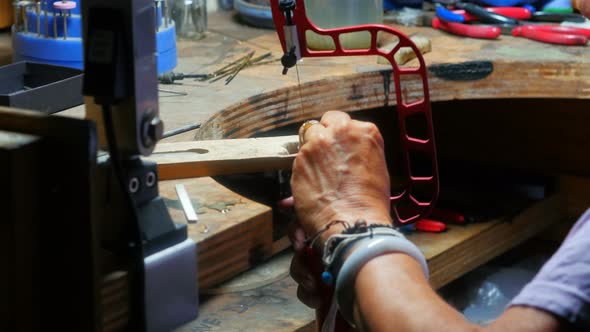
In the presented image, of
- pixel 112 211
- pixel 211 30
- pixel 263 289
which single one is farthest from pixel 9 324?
pixel 211 30

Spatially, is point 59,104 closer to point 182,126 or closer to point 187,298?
point 182,126

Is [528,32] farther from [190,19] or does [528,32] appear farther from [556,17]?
[190,19]

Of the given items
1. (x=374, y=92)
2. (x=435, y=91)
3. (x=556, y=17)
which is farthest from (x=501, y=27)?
(x=374, y=92)

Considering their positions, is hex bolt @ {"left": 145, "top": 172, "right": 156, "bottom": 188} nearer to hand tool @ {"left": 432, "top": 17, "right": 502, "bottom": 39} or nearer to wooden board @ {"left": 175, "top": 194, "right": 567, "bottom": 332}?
wooden board @ {"left": 175, "top": 194, "right": 567, "bottom": 332}

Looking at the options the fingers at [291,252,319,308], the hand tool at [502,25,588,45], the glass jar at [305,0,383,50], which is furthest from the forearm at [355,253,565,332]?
the hand tool at [502,25,588,45]

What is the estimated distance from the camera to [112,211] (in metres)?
0.70

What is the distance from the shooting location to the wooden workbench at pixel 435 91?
1393 mm

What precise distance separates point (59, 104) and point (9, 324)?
63 cm

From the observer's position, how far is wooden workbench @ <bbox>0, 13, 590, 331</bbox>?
54.8 inches

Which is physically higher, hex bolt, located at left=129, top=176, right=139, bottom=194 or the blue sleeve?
hex bolt, located at left=129, top=176, right=139, bottom=194

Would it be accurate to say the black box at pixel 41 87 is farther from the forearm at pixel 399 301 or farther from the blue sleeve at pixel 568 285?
the blue sleeve at pixel 568 285

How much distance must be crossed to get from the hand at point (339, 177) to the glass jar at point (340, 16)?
2.43 feet

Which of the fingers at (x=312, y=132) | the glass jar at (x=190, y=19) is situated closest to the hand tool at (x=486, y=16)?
the glass jar at (x=190, y=19)

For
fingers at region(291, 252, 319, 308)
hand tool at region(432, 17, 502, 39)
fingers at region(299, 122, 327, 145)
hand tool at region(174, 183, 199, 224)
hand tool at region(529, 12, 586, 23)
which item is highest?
fingers at region(299, 122, 327, 145)
